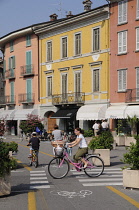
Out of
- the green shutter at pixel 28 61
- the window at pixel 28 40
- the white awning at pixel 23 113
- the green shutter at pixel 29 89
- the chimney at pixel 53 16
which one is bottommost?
the white awning at pixel 23 113

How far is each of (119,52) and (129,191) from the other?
927 inches

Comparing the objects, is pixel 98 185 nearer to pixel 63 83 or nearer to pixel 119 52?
pixel 119 52

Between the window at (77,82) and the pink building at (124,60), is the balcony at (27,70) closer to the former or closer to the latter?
the window at (77,82)

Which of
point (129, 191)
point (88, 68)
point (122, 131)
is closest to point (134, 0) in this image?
point (88, 68)

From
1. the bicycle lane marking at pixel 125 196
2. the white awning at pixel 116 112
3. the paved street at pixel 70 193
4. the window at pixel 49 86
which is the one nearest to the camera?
the paved street at pixel 70 193

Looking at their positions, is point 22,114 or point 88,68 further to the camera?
point 22,114

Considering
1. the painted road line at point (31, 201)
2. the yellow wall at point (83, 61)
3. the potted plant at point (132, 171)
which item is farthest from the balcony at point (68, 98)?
the painted road line at point (31, 201)

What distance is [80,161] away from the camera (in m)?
13.4

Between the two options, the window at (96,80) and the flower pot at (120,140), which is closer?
the flower pot at (120,140)

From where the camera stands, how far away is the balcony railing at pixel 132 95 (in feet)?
103

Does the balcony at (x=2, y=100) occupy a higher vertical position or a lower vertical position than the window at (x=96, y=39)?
lower

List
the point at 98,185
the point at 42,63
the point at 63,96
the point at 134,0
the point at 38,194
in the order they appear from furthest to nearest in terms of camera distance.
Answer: the point at 42,63, the point at 63,96, the point at 134,0, the point at 98,185, the point at 38,194

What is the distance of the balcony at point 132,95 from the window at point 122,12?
18.5ft

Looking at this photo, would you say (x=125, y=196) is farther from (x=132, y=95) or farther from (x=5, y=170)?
(x=132, y=95)
